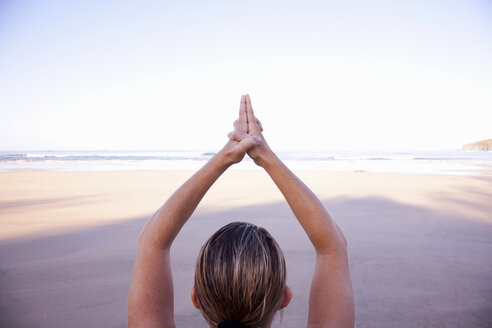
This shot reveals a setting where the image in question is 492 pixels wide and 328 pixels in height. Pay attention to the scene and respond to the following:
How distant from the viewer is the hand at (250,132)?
4.93 ft

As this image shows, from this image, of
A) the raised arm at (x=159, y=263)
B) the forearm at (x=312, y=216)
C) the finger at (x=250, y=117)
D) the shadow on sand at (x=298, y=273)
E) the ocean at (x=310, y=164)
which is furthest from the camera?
the ocean at (x=310, y=164)

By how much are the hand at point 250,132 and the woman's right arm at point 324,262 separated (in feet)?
0.42

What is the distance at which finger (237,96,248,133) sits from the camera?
1831mm

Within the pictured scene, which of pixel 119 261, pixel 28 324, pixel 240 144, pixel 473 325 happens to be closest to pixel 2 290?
pixel 28 324

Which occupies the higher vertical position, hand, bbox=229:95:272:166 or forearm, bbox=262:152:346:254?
hand, bbox=229:95:272:166

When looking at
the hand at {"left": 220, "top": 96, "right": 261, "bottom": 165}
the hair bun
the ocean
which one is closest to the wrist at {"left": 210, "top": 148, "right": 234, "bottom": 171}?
the hand at {"left": 220, "top": 96, "right": 261, "bottom": 165}

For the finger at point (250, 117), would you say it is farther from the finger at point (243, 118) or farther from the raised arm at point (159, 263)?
the raised arm at point (159, 263)

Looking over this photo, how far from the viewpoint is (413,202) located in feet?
22.2

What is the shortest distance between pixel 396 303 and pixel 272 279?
2.26 metres

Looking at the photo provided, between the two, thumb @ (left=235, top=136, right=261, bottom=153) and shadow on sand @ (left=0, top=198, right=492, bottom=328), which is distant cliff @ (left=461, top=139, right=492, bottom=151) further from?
thumb @ (left=235, top=136, right=261, bottom=153)

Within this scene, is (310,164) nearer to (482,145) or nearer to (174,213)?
(174,213)

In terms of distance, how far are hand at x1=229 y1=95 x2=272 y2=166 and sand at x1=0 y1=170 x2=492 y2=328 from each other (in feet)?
5.33

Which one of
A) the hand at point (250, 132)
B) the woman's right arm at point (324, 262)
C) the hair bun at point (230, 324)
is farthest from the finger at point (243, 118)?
the hair bun at point (230, 324)

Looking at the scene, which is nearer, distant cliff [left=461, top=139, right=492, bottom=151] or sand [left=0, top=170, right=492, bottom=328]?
sand [left=0, top=170, right=492, bottom=328]
